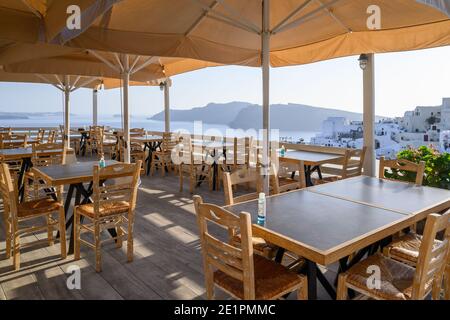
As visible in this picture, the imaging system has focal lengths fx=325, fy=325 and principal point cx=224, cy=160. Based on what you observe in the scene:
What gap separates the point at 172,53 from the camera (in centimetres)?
385

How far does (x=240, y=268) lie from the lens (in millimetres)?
1754

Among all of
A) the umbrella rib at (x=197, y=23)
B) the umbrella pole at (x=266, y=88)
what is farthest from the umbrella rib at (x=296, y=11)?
the umbrella rib at (x=197, y=23)

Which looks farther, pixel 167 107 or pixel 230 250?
pixel 167 107

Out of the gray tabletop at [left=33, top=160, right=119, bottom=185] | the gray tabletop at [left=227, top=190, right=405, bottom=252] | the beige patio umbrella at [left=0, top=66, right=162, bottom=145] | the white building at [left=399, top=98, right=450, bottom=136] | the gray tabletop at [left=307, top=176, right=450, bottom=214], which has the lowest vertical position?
the gray tabletop at [left=227, top=190, right=405, bottom=252]

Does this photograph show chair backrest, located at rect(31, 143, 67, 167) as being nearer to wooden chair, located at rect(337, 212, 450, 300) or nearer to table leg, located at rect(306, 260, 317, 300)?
table leg, located at rect(306, 260, 317, 300)

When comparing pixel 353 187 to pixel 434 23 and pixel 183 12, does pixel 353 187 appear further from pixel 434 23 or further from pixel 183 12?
pixel 183 12

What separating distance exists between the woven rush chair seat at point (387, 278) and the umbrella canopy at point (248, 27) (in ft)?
7.32

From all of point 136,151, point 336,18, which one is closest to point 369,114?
point 336,18

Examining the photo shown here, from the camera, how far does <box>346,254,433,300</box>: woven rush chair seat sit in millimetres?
1824

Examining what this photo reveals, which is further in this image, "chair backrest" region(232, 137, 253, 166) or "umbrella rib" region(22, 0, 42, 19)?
"chair backrest" region(232, 137, 253, 166)

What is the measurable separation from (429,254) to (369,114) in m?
4.37

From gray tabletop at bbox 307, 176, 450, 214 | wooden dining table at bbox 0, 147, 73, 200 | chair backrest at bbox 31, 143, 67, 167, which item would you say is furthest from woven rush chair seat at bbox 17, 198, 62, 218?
gray tabletop at bbox 307, 176, 450, 214

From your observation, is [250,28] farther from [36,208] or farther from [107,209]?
[36,208]

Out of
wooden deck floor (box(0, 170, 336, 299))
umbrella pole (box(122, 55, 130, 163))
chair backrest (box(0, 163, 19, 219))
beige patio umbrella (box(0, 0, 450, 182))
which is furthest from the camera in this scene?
umbrella pole (box(122, 55, 130, 163))
